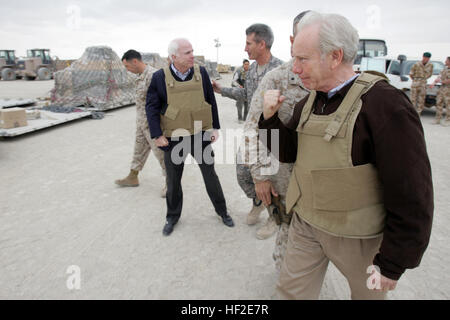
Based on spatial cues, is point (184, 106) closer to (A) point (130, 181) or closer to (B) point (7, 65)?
(A) point (130, 181)

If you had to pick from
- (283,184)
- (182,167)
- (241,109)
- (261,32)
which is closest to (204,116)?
(182,167)

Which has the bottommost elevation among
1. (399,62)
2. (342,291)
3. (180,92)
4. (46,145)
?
(342,291)

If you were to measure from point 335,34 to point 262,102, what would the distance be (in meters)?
0.73

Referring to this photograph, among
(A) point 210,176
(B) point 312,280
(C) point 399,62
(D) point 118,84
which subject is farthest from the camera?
(D) point 118,84

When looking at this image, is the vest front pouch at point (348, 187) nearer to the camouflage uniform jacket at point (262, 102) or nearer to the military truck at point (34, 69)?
the camouflage uniform jacket at point (262, 102)

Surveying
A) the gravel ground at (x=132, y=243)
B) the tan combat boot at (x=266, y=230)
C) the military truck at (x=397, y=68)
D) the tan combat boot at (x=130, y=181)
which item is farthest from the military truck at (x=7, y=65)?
the tan combat boot at (x=266, y=230)

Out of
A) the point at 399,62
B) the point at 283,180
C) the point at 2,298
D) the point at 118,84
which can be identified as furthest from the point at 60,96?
the point at 399,62

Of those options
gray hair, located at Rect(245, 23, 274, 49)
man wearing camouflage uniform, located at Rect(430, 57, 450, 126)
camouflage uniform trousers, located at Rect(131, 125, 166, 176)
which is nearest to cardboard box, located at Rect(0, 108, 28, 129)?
camouflage uniform trousers, located at Rect(131, 125, 166, 176)

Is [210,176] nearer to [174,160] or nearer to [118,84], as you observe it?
[174,160]

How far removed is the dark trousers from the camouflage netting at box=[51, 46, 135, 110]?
8.83 m

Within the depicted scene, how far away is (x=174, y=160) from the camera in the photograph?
294 cm

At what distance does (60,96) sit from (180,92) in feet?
32.3

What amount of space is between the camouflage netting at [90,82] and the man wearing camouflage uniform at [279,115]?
1007cm

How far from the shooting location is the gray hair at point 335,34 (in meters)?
1.21
